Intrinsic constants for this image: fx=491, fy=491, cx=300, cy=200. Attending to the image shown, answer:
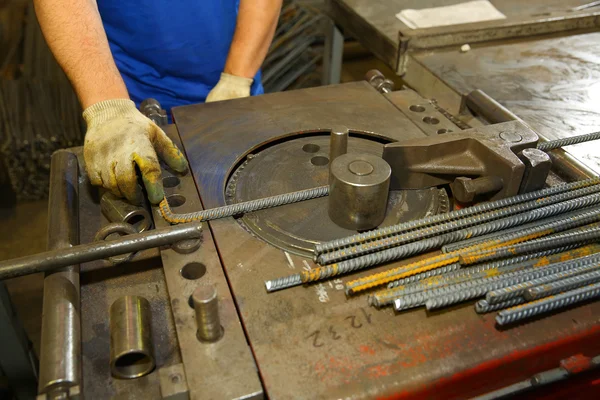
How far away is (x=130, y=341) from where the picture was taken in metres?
0.73

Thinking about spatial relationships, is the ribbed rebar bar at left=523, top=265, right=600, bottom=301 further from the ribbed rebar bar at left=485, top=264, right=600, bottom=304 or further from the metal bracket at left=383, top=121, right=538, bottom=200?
the metal bracket at left=383, top=121, right=538, bottom=200

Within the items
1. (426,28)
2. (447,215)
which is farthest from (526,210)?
(426,28)

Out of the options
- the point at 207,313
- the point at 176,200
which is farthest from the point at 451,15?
the point at 207,313

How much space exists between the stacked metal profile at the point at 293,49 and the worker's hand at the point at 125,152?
2.20 m

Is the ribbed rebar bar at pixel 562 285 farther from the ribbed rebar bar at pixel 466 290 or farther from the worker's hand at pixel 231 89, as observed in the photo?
the worker's hand at pixel 231 89

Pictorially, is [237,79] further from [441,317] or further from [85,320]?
[441,317]

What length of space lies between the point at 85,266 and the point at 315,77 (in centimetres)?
282

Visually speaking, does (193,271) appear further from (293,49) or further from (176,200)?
(293,49)

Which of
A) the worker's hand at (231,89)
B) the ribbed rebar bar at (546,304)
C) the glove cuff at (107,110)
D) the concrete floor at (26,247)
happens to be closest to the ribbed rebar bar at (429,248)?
the ribbed rebar bar at (546,304)

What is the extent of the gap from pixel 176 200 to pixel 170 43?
2.48 feet

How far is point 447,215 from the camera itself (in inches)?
35.9

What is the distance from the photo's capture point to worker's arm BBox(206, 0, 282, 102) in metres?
1.60

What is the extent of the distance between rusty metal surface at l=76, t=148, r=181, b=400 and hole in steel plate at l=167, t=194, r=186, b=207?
107mm

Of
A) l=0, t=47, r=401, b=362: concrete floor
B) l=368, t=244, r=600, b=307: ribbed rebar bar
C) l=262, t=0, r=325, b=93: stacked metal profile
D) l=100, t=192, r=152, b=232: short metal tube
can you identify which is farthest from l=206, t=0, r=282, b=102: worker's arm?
l=262, t=0, r=325, b=93: stacked metal profile
